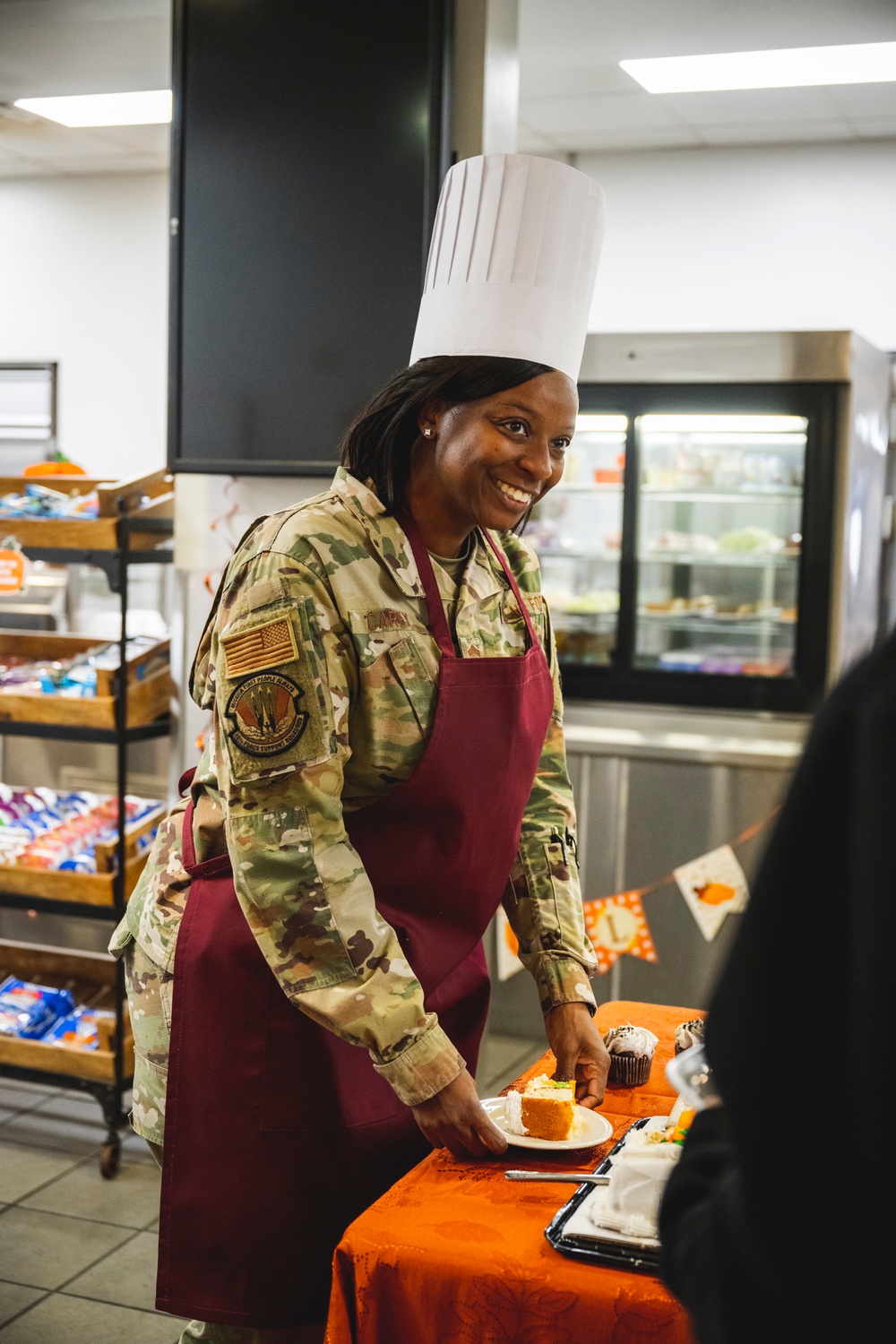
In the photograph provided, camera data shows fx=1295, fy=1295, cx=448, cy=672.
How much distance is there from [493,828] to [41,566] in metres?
3.87

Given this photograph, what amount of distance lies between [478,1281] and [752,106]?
4.87 metres

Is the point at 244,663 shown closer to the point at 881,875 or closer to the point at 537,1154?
the point at 537,1154

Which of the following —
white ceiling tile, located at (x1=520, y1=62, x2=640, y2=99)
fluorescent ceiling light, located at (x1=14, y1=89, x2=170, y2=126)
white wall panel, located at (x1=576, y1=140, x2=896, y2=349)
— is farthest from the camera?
white wall panel, located at (x1=576, y1=140, x2=896, y2=349)

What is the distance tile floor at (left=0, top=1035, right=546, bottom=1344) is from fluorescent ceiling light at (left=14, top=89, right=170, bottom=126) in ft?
11.9

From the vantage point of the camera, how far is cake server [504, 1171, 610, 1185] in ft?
4.32

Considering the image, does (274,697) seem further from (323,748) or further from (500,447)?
(500,447)

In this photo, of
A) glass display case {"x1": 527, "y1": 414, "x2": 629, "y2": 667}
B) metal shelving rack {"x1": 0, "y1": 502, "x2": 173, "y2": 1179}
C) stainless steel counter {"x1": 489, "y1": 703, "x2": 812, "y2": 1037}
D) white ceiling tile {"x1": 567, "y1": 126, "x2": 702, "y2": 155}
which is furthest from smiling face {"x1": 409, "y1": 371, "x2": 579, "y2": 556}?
white ceiling tile {"x1": 567, "y1": 126, "x2": 702, "y2": 155}

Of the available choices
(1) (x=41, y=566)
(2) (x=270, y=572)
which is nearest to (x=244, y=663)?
(2) (x=270, y=572)

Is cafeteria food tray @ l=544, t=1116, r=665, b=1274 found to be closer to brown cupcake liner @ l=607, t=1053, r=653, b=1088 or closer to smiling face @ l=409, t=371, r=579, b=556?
brown cupcake liner @ l=607, t=1053, r=653, b=1088

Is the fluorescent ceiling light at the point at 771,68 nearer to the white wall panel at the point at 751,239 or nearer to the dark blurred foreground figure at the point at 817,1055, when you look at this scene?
the white wall panel at the point at 751,239

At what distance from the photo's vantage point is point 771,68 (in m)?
4.54

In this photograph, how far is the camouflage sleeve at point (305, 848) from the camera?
1.42 m

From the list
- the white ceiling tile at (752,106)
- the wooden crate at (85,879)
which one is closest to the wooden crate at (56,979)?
the wooden crate at (85,879)

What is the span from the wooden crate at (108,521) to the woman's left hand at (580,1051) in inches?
79.2
